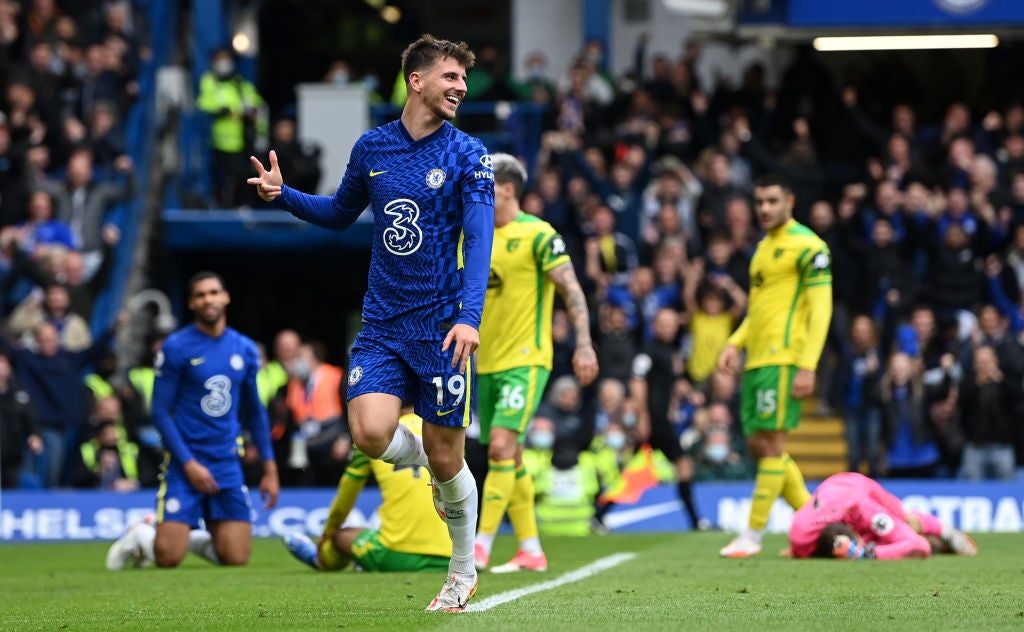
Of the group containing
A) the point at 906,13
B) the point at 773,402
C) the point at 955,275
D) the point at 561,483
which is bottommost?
the point at 561,483

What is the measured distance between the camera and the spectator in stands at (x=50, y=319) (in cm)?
1883

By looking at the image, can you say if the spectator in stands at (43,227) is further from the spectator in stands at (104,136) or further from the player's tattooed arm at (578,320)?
the player's tattooed arm at (578,320)

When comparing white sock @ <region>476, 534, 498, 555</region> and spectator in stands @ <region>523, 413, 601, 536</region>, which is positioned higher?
white sock @ <region>476, 534, 498, 555</region>

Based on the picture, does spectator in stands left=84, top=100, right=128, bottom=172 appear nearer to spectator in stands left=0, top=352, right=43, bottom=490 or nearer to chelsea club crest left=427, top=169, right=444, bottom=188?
spectator in stands left=0, top=352, right=43, bottom=490

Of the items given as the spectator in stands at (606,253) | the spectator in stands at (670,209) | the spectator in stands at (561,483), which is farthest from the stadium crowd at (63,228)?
the spectator in stands at (670,209)

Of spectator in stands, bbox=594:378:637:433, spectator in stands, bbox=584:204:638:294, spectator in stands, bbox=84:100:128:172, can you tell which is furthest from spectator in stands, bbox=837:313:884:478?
spectator in stands, bbox=84:100:128:172

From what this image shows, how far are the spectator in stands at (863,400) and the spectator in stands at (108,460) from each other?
7.43 metres

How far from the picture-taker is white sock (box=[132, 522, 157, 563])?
12.2m

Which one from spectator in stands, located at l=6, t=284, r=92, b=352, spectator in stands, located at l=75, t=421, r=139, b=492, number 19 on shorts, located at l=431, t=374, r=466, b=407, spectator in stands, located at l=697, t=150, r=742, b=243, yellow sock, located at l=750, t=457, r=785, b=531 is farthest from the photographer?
spectator in stands, located at l=697, t=150, r=742, b=243

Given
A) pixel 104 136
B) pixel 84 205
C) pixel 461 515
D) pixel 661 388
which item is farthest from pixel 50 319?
pixel 461 515

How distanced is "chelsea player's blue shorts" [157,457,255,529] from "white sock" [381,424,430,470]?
455 cm

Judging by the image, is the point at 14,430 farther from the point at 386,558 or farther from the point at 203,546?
the point at 386,558

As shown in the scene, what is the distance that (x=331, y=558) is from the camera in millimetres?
11008

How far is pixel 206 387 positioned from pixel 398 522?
2311 millimetres
